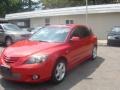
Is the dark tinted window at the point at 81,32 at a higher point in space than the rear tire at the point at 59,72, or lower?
higher

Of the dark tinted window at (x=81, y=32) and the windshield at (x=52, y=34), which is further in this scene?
the dark tinted window at (x=81, y=32)

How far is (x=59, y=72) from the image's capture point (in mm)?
7625

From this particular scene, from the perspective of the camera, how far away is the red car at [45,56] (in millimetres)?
6875

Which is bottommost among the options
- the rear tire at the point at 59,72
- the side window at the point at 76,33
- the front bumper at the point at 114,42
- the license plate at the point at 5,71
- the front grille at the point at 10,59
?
the front bumper at the point at 114,42

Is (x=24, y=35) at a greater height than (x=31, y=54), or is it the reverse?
(x=31, y=54)

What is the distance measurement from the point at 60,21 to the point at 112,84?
70.9ft

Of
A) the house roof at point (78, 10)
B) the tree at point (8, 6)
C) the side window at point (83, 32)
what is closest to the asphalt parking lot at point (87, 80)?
the side window at point (83, 32)

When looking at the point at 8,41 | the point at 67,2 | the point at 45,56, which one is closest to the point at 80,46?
the point at 45,56

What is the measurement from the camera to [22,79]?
688 cm

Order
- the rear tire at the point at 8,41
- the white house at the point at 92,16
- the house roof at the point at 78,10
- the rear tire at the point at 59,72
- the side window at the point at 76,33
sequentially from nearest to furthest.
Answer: the rear tire at the point at 59,72 → the side window at the point at 76,33 → the rear tire at the point at 8,41 → the house roof at the point at 78,10 → the white house at the point at 92,16

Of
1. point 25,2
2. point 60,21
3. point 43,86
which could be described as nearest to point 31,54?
point 43,86

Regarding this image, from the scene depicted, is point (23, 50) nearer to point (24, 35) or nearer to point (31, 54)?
point (31, 54)

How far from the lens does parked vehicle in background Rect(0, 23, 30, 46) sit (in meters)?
17.7

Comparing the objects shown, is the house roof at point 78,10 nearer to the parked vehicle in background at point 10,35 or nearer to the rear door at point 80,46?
the parked vehicle in background at point 10,35
